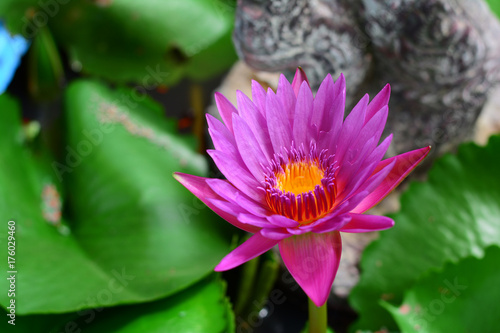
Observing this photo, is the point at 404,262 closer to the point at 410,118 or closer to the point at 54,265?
the point at 410,118

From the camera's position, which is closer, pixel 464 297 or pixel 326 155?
pixel 326 155

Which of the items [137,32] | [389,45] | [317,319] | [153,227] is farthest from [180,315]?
[137,32]

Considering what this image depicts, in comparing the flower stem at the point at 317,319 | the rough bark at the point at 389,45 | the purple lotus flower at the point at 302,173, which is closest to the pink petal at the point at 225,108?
the purple lotus flower at the point at 302,173

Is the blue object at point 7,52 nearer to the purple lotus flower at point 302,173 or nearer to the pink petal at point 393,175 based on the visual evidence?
the purple lotus flower at point 302,173

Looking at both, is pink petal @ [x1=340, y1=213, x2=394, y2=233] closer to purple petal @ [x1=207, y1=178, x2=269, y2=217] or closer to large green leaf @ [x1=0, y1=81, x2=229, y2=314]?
purple petal @ [x1=207, y1=178, x2=269, y2=217]

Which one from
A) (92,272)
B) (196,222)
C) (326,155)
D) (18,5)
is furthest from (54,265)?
(18,5)

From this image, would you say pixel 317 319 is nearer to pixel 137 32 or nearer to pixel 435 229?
pixel 435 229

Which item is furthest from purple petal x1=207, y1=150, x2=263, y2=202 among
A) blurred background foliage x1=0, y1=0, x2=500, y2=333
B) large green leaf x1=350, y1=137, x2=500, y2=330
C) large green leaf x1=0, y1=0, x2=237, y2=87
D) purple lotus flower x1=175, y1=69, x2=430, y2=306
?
large green leaf x1=0, y1=0, x2=237, y2=87
